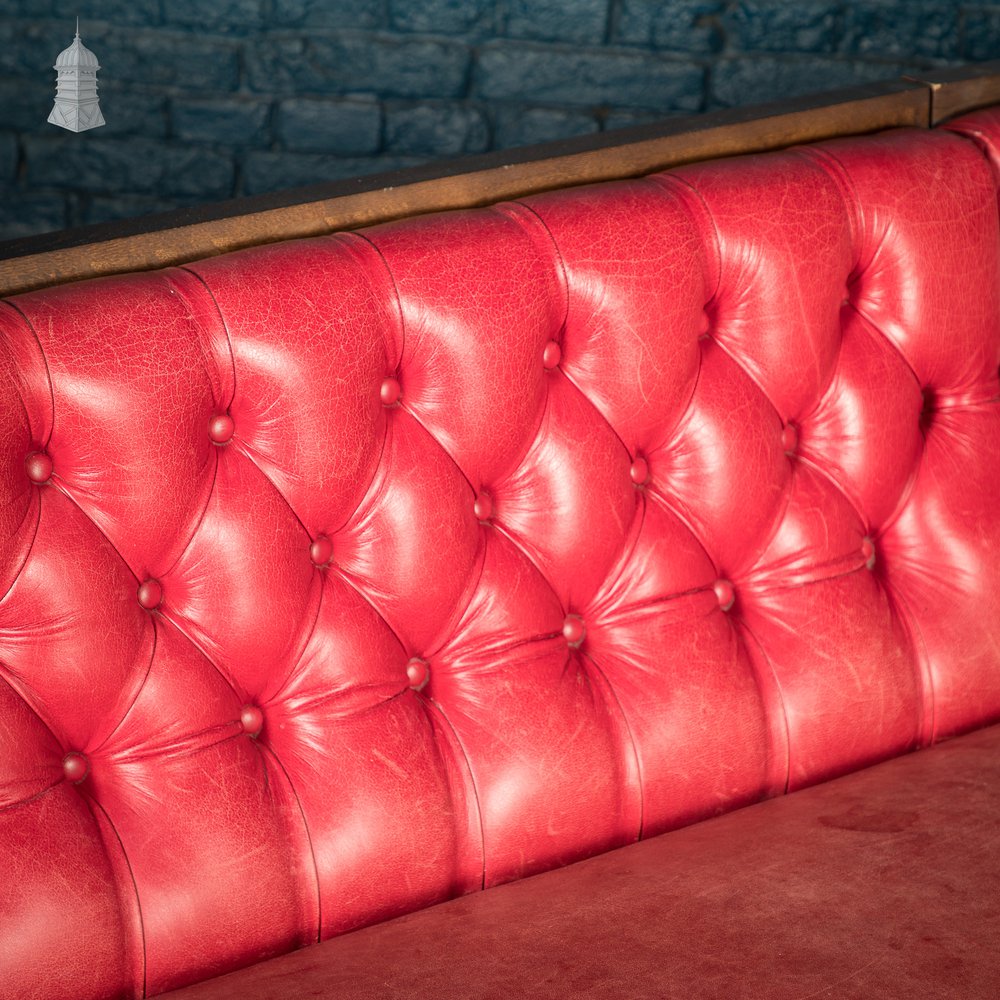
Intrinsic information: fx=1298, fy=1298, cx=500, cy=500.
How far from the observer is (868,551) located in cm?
121

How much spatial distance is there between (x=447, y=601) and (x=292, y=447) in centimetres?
18

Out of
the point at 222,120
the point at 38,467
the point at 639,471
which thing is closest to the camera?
the point at 38,467

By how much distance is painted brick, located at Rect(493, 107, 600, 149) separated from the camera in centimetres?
266

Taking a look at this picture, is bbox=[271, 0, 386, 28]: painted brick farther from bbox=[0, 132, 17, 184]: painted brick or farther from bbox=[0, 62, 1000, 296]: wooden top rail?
bbox=[0, 62, 1000, 296]: wooden top rail

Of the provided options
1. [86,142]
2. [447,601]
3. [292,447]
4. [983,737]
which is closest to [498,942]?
[447,601]

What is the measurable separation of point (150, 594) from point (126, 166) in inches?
86.8

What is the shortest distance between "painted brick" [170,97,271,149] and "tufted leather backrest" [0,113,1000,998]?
1877mm

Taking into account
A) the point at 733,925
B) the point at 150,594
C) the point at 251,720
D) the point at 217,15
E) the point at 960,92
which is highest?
the point at 217,15

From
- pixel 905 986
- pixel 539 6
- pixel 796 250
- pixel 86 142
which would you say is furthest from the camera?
pixel 86 142

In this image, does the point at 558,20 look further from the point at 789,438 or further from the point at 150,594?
the point at 150,594

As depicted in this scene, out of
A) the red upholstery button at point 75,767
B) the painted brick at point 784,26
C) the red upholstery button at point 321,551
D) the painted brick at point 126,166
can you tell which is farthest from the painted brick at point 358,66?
the red upholstery button at point 75,767

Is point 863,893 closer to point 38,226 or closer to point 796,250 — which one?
point 796,250

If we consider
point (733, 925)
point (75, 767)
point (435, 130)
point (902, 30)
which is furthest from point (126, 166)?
point (733, 925)

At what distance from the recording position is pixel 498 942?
3.08 ft
